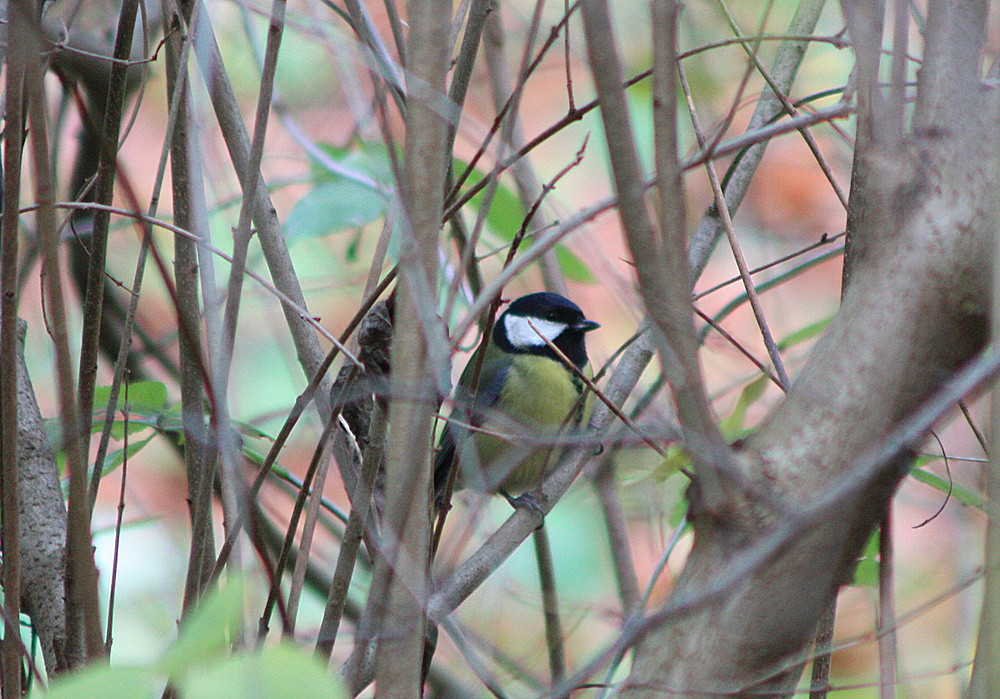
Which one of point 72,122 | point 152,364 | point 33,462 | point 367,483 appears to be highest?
point 72,122

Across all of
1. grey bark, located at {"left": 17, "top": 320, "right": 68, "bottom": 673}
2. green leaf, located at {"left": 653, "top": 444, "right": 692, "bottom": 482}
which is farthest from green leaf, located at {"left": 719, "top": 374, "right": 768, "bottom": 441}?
grey bark, located at {"left": 17, "top": 320, "right": 68, "bottom": 673}

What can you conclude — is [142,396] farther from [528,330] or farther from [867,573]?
[528,330]

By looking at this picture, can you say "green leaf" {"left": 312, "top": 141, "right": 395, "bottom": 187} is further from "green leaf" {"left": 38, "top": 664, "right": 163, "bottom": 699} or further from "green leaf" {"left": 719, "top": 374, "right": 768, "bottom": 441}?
"green leaf" {"left": 38, "top": 664, "right": 163, "bottom": 699}

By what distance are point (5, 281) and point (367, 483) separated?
1.03 ft

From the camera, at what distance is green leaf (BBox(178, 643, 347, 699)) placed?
1.04ft

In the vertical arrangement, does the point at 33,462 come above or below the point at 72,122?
below

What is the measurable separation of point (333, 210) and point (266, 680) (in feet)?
3.68

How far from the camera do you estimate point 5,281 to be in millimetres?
664

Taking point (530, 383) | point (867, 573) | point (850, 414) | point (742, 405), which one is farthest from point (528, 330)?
point (850, 414)

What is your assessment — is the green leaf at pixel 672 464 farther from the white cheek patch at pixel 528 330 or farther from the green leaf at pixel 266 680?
the white cheek patch at pixel 528 330

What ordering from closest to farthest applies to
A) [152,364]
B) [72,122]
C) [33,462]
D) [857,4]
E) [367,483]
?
[857,4]
[367,483]
[33,462]
[152,364]
[72,122]

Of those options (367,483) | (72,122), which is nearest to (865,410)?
(367,483)

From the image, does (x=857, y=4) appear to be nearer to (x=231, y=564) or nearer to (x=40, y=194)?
(x=40, y=194)

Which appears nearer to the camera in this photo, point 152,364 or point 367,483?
point 367,483
